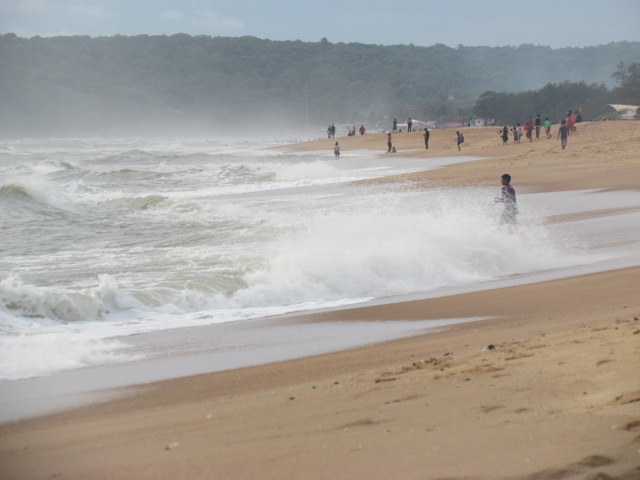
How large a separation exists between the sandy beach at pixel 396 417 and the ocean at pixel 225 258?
2348mm

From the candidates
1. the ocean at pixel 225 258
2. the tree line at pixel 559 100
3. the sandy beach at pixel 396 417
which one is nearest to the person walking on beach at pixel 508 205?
the ocean at pixel 225 258

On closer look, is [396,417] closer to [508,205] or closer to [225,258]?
[225,258]

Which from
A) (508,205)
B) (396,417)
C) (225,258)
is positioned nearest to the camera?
(396,417)

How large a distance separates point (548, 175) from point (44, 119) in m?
137

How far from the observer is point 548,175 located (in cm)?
2850

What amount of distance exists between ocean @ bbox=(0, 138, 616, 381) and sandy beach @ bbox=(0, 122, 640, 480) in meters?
2.35

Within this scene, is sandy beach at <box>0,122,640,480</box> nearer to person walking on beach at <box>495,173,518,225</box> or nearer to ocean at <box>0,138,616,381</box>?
ocean at <box>0,138,616,381</box>

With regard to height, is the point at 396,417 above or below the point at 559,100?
below

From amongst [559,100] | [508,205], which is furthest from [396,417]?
[559,100]

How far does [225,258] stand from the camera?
14727 millimetres

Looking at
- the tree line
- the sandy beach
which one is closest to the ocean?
the sandy beach

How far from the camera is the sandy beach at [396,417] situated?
4332 millimetres

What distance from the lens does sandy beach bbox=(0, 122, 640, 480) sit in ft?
14.2

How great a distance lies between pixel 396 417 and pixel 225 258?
9898mm
